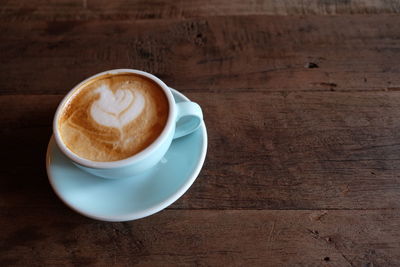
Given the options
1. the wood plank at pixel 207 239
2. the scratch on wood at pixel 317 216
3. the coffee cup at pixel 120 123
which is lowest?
the wood plank at pixel 207 239

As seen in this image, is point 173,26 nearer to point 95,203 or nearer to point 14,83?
point 14,83

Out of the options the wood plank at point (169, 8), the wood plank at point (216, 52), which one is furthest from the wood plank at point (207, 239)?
the wood plank at point (169, 8)

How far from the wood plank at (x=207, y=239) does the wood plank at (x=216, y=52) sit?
0.28 metres

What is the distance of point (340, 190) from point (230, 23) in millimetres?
476

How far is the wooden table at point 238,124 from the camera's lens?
571 millimetres

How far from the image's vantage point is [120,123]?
0.59 m

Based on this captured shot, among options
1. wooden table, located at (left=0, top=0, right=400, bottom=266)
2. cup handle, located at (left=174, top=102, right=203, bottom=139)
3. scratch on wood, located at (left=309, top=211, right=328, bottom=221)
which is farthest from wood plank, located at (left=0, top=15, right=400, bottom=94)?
scratch on wood, located at (left=309, top=211, right=328, bottom=221)

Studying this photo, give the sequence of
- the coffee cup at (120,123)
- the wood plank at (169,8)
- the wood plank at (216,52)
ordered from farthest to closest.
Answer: the wood plank at (169,8) < the wood plank at (216,52) < the coffee cup at (120,123)

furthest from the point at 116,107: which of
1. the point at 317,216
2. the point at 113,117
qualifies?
the point at 317,216

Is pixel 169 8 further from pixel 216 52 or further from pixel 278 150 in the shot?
pixel 278 150

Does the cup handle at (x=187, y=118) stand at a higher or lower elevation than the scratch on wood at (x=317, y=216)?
higher

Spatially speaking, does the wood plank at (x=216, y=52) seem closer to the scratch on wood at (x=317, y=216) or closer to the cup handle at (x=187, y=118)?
the cup handle at (x=187, y=118)

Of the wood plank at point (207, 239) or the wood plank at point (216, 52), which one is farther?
the wood plank at point (216, 52)

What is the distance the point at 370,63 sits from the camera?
78cm
